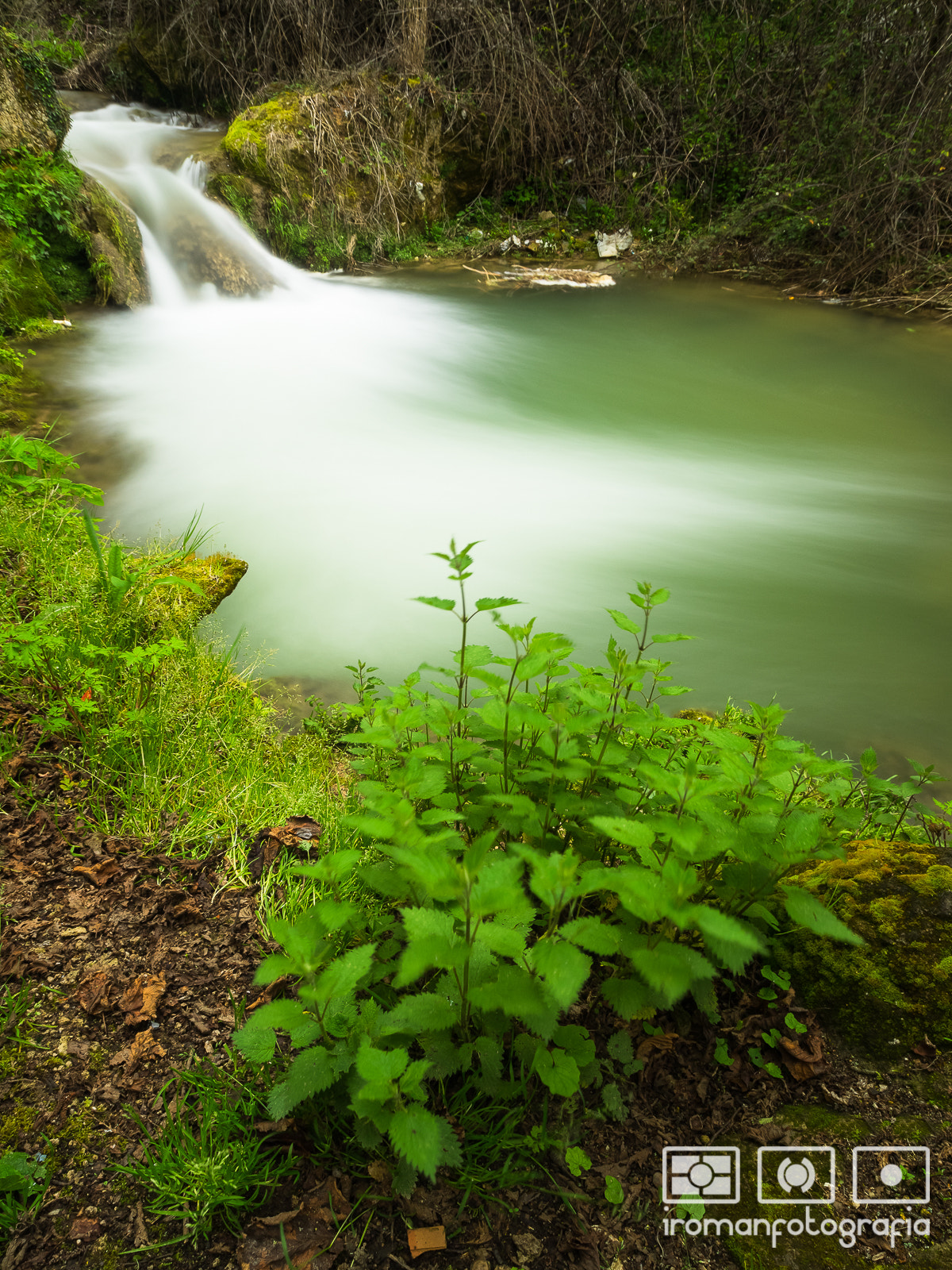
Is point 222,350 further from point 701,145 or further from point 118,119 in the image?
point 701,145

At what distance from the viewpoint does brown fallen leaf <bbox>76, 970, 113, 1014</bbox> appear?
1.73 m

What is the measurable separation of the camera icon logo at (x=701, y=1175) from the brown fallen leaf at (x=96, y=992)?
1.39m

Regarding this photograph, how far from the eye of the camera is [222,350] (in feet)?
23.5

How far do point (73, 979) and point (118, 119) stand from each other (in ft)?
46.8

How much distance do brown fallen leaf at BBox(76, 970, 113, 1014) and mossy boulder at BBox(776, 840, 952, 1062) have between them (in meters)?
1.71

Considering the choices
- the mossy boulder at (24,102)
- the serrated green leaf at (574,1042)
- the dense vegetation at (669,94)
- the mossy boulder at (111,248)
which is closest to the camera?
the serrated green leaf at (574,1042)

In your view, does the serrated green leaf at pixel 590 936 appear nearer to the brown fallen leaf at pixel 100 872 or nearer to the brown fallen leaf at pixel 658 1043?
the brown fallen leaf at pixel 658 1043

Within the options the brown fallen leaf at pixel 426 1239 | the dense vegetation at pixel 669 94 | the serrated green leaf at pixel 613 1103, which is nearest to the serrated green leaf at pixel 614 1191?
the serrated green leaf at pixel 613 1103

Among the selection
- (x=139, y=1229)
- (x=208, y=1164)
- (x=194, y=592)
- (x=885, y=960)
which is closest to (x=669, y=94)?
(x=194, y=592)

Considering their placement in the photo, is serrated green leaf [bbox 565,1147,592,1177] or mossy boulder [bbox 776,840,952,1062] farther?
mossy boulder [bbox 776,840,952,1062]

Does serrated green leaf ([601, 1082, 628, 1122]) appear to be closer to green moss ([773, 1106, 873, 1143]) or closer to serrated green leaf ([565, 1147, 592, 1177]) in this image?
serrated green leaf ([565, 1147, 592, 1177])

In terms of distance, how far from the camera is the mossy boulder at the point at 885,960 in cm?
162

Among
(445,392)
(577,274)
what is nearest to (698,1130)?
(445,392)

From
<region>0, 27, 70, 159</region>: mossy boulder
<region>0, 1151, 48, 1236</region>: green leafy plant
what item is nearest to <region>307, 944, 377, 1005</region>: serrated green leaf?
<region>0, 1151, 48, 1236</region>: green leafy plant
